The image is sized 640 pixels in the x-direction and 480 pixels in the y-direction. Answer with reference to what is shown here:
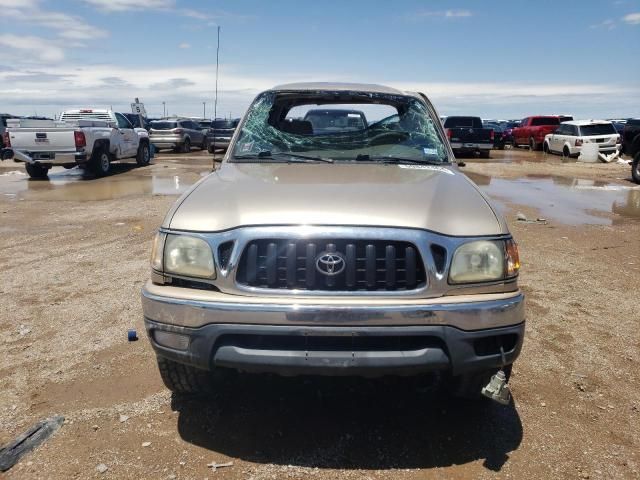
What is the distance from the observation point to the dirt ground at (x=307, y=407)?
2.64 metres

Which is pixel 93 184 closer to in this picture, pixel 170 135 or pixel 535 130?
pixel 170 135

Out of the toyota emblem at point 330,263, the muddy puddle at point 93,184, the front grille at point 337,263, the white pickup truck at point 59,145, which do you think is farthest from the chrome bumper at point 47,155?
the toyota emblem at point 330,263

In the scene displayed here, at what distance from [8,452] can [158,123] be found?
79.2 feet

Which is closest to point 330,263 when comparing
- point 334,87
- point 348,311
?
point 348,311

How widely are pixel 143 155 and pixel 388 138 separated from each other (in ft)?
51.0

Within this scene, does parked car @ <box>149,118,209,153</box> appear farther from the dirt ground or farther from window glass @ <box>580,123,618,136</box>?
the dirt ground

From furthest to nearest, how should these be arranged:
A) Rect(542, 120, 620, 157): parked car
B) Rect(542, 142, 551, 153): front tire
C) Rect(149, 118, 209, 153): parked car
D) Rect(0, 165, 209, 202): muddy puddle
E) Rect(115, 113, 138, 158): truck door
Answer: Rect(542, 142, 551, 153): front tire
Rect(149, 118, 209, 153): parked car
Rect(542, 120, 620, 157): parked car
Rect(115, 113, 138, 158): truck door
Rect(0, 165, 209, 202): muddy puddle

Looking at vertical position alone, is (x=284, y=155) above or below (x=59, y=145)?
above

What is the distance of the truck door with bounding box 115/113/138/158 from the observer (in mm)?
16297

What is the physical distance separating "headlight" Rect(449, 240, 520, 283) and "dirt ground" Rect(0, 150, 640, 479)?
3.01 ft

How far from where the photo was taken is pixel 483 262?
8.50 ft

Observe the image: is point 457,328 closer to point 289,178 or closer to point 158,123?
point 289,178

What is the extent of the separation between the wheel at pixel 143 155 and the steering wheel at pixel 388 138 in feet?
49.6

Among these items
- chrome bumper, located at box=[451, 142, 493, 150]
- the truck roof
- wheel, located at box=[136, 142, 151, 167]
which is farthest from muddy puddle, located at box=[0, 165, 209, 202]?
chrome bumper, located at box=[451, 142, 493, 150]
